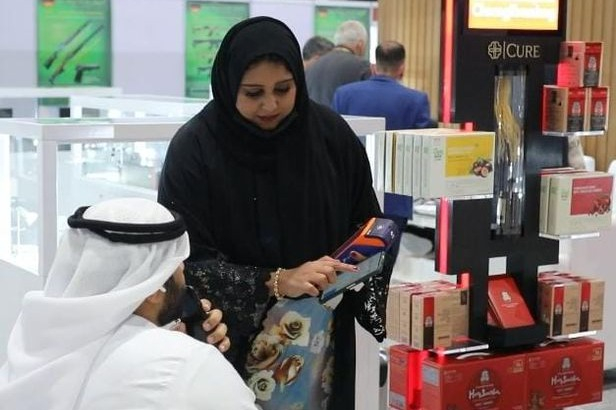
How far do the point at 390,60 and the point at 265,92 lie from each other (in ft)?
12.5

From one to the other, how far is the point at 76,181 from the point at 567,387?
2.01m

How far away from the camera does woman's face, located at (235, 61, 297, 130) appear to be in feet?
7.97

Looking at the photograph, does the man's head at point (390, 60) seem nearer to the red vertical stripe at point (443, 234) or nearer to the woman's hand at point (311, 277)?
the red vertical stripe at point (443, 234)

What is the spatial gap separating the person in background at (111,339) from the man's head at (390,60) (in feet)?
14.9

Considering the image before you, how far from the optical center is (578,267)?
506 centimetres

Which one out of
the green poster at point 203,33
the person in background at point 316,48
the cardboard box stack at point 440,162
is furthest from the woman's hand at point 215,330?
the green poster at point 203,33

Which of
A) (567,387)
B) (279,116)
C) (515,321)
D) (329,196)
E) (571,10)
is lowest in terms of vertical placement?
(567,387)

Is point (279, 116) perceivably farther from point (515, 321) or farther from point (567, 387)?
point (567, 387)

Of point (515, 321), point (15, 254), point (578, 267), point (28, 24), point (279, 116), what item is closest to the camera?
point (279, 116)

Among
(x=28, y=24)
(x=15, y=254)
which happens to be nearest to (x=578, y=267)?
(x=15, y=254)

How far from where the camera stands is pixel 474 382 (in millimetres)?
3924

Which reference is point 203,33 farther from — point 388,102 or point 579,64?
point 579,64

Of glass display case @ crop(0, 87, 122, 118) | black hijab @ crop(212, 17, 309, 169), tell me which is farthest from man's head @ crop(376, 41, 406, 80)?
black hijab @ crop(212, 17, 309, 169)

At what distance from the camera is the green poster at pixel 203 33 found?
10328mm
